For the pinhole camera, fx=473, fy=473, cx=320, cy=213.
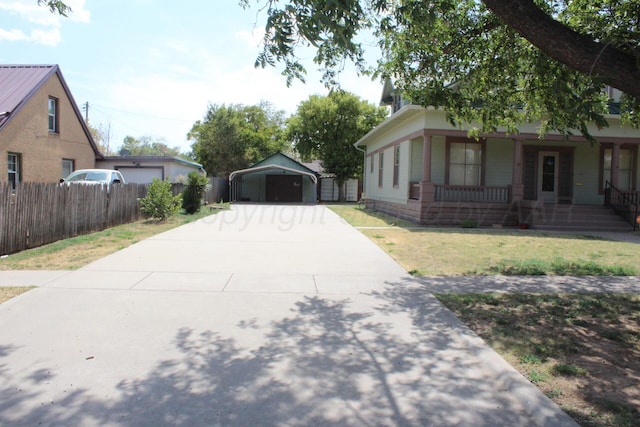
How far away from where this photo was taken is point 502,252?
1077cm

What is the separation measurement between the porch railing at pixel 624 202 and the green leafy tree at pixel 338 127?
2062 cm

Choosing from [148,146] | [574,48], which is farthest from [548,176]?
[148,146]

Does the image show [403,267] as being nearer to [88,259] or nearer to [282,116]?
[88,259]

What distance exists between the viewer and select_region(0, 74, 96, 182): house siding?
1872cm

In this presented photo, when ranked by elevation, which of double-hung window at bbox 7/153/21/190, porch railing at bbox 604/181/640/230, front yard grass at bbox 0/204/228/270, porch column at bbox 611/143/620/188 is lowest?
front yard grass at bbox 0/204/228/270

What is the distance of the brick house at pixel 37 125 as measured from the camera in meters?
18.6

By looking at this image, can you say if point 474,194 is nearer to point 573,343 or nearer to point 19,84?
point 573,343

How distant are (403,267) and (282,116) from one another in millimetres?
57898

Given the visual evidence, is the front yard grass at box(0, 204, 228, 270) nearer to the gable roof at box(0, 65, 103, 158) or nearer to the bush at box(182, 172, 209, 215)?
the bush at box(182, 172, 209, 215)

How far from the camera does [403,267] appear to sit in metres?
8.84

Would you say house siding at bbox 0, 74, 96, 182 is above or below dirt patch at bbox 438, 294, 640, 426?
above

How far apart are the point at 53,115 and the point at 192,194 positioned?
7567 millimetres

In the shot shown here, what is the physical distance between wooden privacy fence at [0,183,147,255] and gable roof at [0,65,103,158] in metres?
6.54

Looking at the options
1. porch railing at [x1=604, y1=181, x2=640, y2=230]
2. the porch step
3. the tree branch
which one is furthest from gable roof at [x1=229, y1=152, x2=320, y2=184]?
the tree branch
